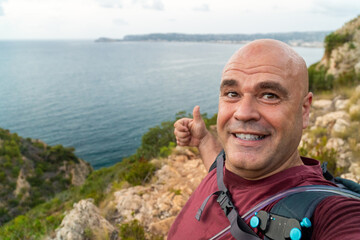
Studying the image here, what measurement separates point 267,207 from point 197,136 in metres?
1.28

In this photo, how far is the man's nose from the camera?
4.81 ft

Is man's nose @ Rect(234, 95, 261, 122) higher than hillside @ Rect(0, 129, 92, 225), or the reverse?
man's nose @ Rect(234, 95, 261, 122)

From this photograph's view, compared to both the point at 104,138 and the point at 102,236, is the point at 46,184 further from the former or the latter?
the point at 102,236

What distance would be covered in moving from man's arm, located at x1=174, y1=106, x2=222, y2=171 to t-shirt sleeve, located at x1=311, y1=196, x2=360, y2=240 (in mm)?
1278

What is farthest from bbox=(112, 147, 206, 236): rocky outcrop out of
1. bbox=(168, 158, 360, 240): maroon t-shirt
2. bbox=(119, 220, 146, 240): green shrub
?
bbox=(168, 158, 360, 240): maroon t-shirt

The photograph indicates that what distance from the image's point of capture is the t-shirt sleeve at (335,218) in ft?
3.80

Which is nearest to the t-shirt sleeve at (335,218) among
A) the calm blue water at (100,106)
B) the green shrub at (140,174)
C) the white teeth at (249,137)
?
the white teeth at (249,137)

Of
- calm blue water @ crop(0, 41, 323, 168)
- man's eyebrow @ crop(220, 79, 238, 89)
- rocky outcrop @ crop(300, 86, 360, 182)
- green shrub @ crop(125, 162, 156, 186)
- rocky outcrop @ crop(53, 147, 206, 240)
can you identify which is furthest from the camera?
calm blue water @ crop(0, 41, 323, 168)

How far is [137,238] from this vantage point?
3859 millimetres

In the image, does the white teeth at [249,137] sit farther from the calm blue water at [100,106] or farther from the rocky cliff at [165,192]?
the calm blue water at [100,106]

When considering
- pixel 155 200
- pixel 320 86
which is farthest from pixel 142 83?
pixel 155 200

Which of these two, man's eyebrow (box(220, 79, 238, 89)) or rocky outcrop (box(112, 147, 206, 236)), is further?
rocky outcrop (box(112, 147, 206, 236))

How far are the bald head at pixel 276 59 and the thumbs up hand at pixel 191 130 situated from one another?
35.8 inches

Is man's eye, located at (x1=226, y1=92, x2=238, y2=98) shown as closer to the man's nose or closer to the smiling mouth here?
the man's nose
